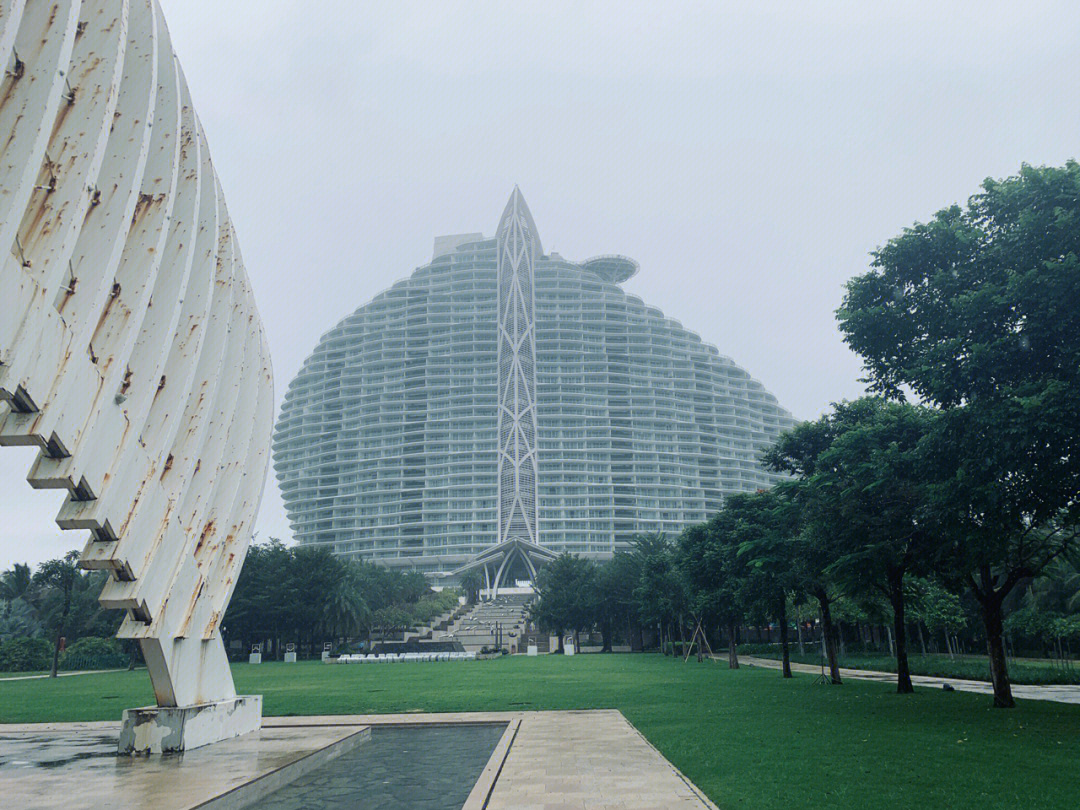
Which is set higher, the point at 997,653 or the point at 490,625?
the point at 997,653

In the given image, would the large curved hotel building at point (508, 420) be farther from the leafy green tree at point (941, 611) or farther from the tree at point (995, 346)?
the tree at point (995, 346)

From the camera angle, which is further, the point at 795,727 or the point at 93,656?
the point at 93,656

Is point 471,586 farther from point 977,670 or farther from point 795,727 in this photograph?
point 795,727

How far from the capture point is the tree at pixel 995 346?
50.0 ft

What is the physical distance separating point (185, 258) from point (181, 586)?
5.99 meters

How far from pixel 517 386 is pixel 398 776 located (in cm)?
14532

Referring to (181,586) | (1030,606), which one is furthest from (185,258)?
(1030,606)

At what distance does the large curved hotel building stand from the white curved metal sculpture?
133 metres

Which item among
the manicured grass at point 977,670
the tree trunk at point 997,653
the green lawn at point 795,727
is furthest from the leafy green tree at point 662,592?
the tree trunk at point 997,653

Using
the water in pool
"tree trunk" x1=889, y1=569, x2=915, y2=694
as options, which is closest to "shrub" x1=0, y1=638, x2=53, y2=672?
the water in pool

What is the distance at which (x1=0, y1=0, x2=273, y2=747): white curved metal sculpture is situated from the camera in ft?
32.1

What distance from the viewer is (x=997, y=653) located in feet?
68.0

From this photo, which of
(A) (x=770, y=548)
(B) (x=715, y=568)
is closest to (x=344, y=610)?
(B) (x=715, y=568)

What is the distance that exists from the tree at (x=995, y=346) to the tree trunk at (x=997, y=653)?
0.11 ft
